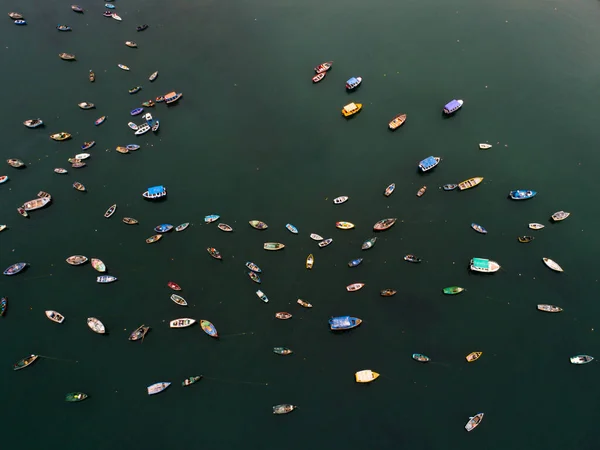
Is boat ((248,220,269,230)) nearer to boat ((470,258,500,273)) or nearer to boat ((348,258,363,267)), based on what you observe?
boat ((348,258,363,267))

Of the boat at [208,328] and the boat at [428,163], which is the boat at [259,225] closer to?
the boat at [208,328]

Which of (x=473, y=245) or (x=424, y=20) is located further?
(x=424, y=20)

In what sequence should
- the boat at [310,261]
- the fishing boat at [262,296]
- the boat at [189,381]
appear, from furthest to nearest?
the boat at [310,261] < the fishing boat at [262,296] < the boat at [189,381]

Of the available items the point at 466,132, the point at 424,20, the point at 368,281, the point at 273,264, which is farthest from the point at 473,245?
the point at 424,20

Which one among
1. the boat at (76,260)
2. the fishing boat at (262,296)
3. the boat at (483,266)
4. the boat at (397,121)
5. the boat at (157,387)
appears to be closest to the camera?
the boat at (157,387)

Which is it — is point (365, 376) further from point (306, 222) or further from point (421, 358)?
point (306, 222)

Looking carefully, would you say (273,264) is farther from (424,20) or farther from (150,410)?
(424,20)

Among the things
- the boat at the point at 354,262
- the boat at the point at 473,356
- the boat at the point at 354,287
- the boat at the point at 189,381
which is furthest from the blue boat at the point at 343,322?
the boat at the point at 189,381
